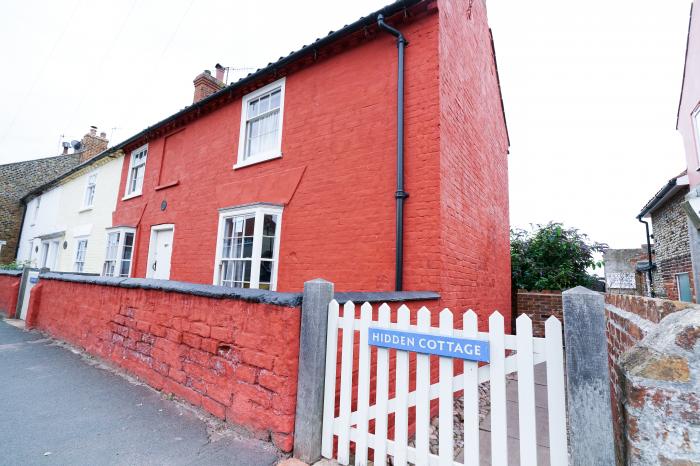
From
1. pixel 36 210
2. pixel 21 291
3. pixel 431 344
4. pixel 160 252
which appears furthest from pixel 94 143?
pixel 431 344

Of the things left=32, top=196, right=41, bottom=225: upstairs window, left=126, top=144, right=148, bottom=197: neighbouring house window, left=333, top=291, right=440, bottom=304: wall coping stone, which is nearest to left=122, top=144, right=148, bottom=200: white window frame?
left=126, top=144, right=148, bottom=197: neighbouring house window

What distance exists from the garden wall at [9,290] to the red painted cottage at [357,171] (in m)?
3.78

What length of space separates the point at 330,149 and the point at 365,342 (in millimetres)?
4230

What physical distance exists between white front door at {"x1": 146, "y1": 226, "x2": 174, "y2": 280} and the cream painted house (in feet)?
12.3

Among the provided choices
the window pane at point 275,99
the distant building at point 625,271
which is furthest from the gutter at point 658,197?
the window pane at point 275,99

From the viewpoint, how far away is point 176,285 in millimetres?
3844

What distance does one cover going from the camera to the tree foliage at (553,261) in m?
10.7

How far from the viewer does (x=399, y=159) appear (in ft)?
16.6

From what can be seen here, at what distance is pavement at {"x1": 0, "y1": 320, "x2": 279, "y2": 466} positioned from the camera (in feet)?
8.39

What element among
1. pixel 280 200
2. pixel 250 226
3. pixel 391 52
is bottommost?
pixel 250 226

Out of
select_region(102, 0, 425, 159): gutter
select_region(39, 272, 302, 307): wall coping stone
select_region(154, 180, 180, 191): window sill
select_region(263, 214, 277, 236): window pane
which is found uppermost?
select_region(102, 0, 425, 159): gutter

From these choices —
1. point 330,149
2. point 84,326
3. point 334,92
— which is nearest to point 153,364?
point 84,326

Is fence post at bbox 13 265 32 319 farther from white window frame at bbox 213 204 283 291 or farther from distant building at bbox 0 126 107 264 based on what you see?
distant building at bbox 0 126 107 264

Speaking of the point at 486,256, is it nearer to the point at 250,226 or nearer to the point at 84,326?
the point at 250,226
